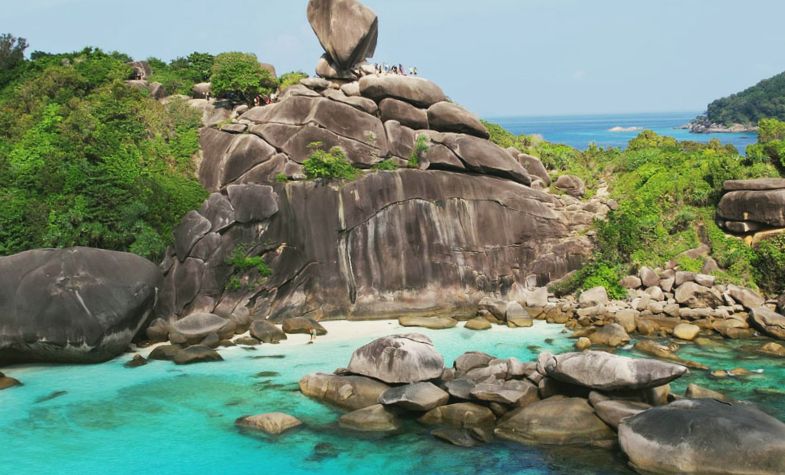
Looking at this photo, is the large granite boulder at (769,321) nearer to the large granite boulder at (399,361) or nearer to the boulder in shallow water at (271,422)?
the large granite boulder at (399,361)

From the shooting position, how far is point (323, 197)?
25406 mm

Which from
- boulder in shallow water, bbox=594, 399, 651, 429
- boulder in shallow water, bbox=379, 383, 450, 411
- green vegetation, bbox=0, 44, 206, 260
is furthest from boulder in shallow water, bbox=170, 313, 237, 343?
boulder in shallow water, bbox=594, 399, 651, 429

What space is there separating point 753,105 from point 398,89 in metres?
124

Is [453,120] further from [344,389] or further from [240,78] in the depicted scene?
[344,389]

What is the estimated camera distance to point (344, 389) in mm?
16422

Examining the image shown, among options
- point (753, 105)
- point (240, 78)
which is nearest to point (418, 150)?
point (240, 78)

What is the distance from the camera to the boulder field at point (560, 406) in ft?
40.1

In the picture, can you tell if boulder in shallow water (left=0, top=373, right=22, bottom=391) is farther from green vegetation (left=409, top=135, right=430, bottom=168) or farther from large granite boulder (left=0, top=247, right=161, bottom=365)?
green vegetation (left=409, top=135, right=430, bottom=168)

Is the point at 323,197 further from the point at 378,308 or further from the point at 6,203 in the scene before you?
the point at 6,203

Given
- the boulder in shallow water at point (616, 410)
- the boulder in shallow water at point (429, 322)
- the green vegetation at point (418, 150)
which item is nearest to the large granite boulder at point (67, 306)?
the boulder in shallow water at point (429, 322)

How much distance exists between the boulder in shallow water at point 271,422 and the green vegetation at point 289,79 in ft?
64.3

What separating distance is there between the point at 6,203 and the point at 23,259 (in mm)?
4356

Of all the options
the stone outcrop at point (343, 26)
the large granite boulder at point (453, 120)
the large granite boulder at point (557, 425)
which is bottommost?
the large granite boulder at point (557, 425)

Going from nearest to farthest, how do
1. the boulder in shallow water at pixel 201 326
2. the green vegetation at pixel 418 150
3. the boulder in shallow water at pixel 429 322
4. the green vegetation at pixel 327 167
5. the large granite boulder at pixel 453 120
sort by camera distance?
the boulder in shallow water at pixel 201 326, the boulder in shallow water at pixel 429 322, the green vegetation at pixel 327 167, the green vegetation at pixel 418 150, the large granite boulder at pixel 453 120
